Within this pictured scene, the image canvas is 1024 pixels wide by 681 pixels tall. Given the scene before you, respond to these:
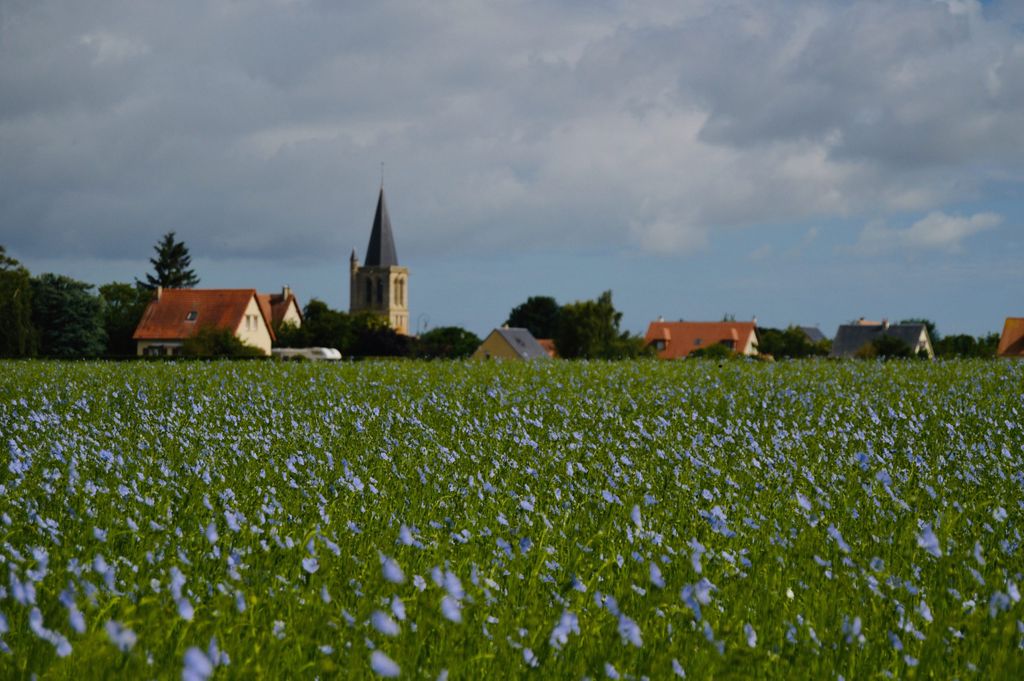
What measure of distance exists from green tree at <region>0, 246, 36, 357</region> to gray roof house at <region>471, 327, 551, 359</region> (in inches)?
1510

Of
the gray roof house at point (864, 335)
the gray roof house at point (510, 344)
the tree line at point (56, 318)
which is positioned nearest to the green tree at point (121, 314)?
the tree line at point (56, 318)

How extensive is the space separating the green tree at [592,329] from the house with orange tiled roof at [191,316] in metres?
23.1

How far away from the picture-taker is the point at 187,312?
79125 mm

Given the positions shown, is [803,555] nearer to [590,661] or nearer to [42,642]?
[590,661]

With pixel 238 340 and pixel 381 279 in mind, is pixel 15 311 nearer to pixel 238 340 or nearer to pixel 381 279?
pixel 238 340

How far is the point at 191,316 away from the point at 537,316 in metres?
44.0

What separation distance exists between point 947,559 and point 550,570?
6.21ft

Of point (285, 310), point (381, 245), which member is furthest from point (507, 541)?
point (381, 245)

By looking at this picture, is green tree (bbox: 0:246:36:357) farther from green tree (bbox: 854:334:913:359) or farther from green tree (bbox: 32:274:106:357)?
green tree (bbox: 854:334:913:359)

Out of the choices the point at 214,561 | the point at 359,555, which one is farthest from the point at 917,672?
the point at 214,561

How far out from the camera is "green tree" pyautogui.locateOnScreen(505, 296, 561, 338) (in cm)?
11200

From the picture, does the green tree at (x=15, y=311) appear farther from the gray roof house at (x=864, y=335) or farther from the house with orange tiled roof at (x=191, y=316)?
the gray roof house at (x=864, y=335)

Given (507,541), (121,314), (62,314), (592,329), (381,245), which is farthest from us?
(381,245)

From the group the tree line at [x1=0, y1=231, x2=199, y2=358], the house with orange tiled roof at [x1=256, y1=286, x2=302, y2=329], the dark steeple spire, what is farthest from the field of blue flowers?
the dark steeple spire
